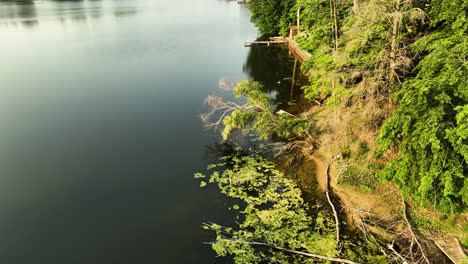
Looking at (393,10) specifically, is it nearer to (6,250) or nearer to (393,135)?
(393,135)

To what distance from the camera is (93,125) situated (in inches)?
891

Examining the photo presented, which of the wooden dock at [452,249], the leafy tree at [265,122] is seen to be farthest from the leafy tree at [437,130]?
the leafy tree at [265,122]

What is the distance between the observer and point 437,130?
10.1 m

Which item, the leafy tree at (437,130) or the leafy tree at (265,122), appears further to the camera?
the leafy tree at (265,122)

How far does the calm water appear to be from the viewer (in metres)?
13.6

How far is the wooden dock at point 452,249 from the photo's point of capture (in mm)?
10914

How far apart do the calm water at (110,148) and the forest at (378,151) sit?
2.12 meters

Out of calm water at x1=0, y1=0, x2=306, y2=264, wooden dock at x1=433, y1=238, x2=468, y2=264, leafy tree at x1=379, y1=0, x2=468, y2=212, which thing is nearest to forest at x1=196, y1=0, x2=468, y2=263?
leafy tree at x1=379, y1=0, x2=468, y2=212

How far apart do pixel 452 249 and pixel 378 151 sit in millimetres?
4227

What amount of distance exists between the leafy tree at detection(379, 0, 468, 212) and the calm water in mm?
7945

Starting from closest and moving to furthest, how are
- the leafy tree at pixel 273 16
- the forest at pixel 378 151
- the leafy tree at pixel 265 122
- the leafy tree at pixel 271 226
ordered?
the forest at pixel 378 151 → the leafy tree at pixel 271 226 → the leafy tree at pixel 265 122 → the leafy tree at pixel 273 16

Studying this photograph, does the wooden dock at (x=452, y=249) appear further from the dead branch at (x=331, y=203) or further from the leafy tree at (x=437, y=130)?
the dead branch at (x=331, y=203)

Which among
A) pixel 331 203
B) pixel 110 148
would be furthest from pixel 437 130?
pixel 110 148

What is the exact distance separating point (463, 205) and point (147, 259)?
11659 millimetres
